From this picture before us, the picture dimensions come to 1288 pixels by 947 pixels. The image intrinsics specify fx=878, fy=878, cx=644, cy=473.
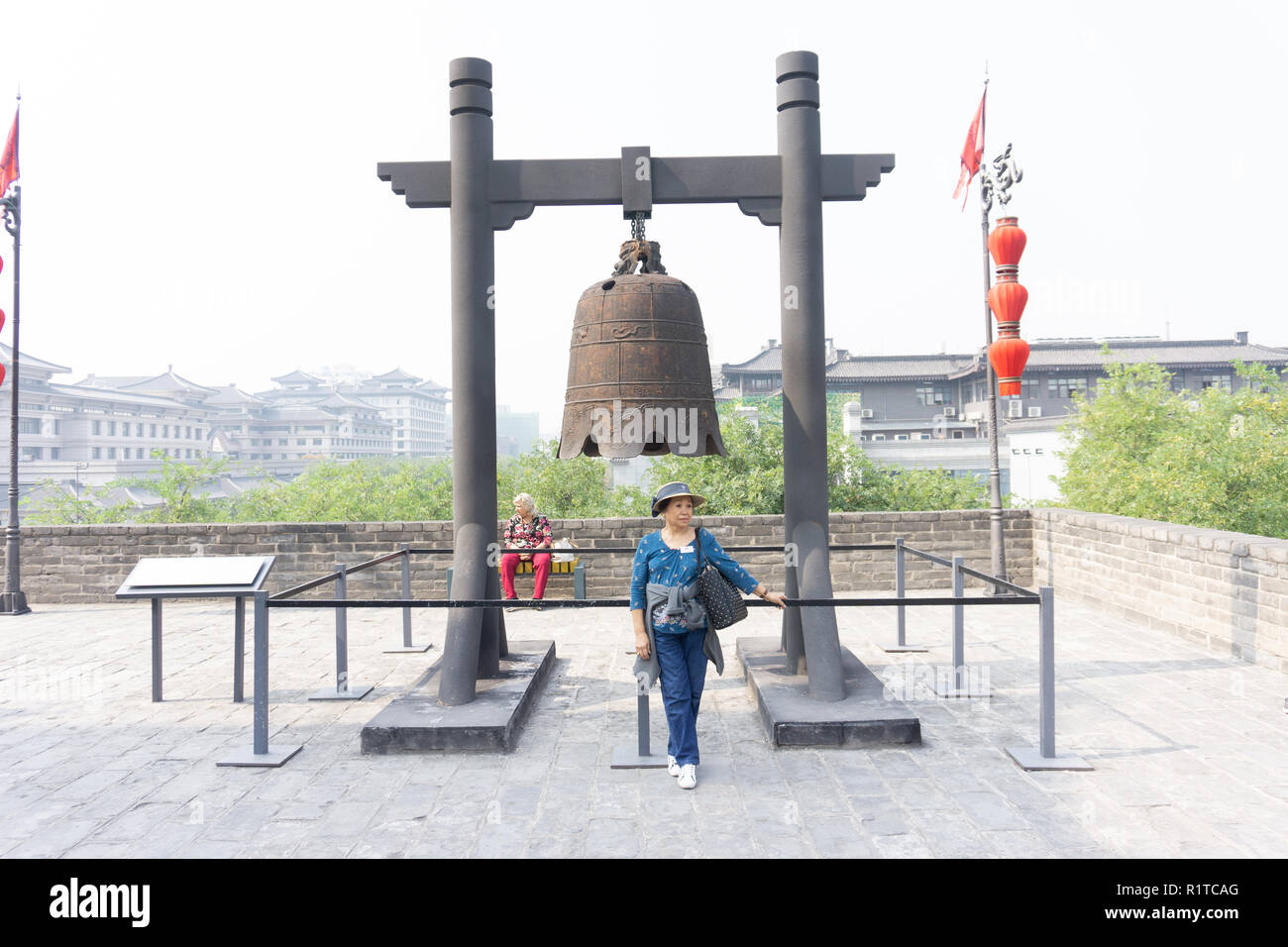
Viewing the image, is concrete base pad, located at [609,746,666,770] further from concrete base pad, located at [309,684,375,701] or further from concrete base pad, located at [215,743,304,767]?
concrete base pad, located at [309,684,375,701]

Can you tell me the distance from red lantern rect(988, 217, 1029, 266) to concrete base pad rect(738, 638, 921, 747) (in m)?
5.03

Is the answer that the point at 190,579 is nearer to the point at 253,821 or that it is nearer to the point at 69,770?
the point at 69,770

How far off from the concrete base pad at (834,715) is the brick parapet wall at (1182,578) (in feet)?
11.0

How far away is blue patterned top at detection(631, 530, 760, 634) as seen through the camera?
441cm

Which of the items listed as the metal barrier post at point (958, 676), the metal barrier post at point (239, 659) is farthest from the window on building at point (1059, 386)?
the metal barrier post at point (239, 659)

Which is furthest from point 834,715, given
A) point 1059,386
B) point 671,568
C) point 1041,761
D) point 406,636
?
point 1059,386

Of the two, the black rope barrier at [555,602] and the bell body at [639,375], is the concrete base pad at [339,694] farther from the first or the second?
the bell body at [639,375]

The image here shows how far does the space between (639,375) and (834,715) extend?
7.29 feet

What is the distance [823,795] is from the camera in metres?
4.18

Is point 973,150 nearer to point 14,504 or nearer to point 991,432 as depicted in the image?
point 991,432

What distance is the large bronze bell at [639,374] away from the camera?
493 centimetres

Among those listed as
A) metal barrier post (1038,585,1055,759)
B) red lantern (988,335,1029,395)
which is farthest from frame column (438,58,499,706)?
red lantern (988,335,1029,395)

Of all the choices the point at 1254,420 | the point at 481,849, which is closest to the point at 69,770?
the point at 481,849

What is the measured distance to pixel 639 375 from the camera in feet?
16.3
